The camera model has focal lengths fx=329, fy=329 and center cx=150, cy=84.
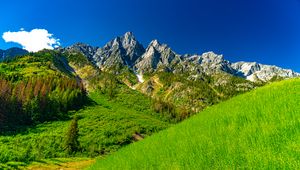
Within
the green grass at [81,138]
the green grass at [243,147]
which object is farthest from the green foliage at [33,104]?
the green grass at [243,147]

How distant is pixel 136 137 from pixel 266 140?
408 ft

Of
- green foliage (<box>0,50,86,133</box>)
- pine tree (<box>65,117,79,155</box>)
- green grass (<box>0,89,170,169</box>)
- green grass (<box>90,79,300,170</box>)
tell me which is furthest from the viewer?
green foliage (<box>0,50,86,133</box>)

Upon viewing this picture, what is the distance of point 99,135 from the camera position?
125375 millimetres

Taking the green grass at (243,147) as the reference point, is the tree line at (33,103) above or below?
above

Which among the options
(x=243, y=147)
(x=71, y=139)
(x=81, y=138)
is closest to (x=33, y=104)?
(x=81, y=138)

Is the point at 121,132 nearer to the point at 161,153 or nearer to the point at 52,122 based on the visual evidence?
the point at 52,122

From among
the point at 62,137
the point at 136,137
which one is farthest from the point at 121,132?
the point at 62,137

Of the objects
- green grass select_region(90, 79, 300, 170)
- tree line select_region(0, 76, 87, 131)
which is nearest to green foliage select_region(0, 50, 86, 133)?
tree line select_region(0, 76, 87, 131)

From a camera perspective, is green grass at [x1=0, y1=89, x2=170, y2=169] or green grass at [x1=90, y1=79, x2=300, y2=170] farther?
Result: green grass at [x1=0, y1=89, x2=170, y2=169]

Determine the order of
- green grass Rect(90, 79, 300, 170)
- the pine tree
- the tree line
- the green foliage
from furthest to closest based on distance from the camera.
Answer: the tree line < the green foliage < the pine tree < green grass Rect(90, 79, 300, 170)

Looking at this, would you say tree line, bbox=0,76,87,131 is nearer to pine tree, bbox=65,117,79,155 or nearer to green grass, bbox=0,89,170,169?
green grass, bbox=0,89,170,169

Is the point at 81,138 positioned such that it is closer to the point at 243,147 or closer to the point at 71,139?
the point at 71,139

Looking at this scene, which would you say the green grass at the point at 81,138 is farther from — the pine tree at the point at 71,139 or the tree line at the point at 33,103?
the tree line at the point at 33,103

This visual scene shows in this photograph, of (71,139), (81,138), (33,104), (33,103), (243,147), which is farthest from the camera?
(33,104)
